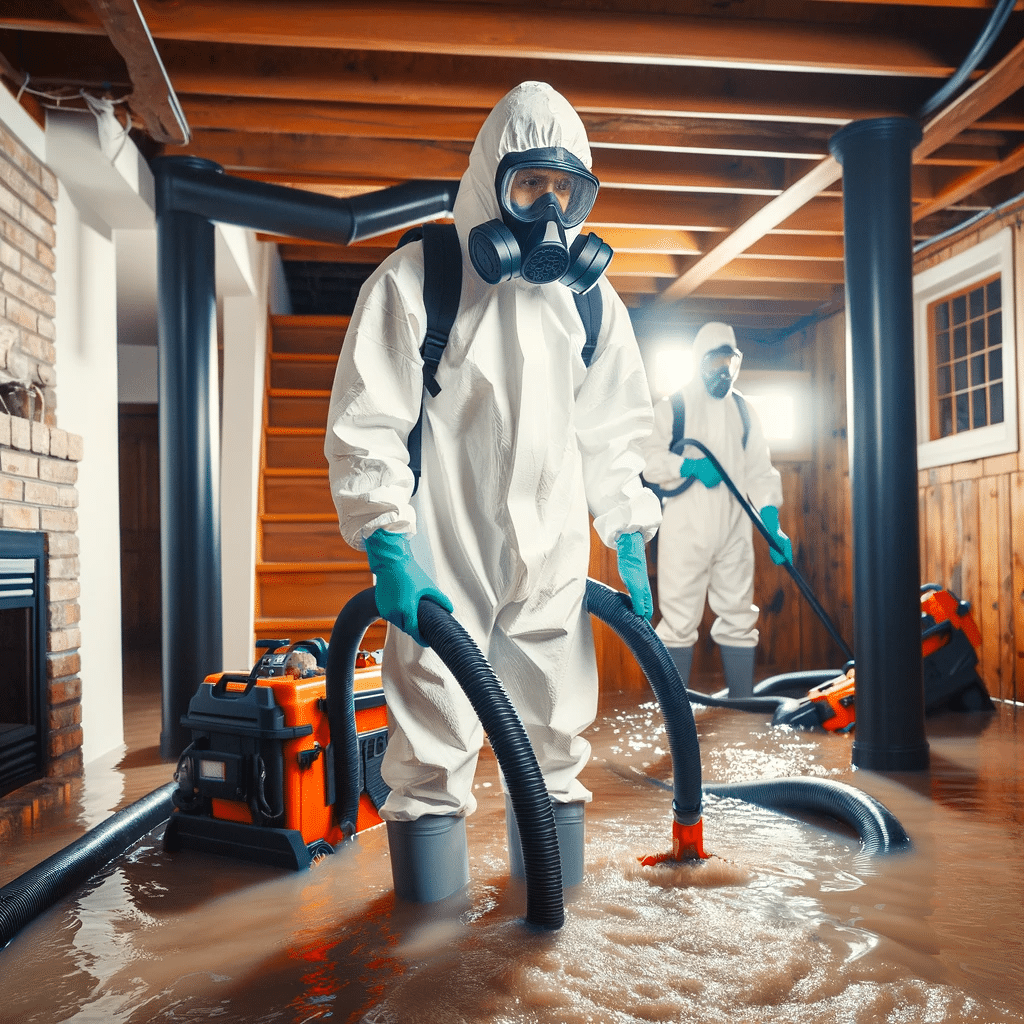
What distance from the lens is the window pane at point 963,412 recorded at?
4633 millimetres

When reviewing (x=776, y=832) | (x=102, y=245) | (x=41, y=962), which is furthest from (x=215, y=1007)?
(x=102, y=245)

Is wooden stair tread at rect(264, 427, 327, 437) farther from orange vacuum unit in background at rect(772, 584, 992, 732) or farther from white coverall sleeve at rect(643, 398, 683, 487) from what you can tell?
orange vacuum unit in background at rect(772, 584, 992, 732)

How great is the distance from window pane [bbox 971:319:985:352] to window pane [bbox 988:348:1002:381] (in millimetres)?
99

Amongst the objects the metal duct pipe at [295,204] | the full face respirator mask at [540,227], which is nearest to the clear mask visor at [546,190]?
the full face respirator mask at [540,227]

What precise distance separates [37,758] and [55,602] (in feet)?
1.57

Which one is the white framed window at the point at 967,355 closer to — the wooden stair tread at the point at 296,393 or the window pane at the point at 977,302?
the window pane at the point at 977,302

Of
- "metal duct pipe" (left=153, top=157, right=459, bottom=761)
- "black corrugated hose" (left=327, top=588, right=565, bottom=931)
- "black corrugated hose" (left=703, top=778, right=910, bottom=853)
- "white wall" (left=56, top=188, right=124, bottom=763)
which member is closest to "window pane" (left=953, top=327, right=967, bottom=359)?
"black corrugated hose" (left=703, top=778, right=910, bottom=853)

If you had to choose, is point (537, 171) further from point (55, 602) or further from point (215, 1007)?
point (55, 602)

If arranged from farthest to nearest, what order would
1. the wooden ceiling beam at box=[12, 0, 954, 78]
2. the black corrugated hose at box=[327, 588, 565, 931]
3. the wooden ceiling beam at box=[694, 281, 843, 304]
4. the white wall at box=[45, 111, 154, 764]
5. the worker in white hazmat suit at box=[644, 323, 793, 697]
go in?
the wooden ceiling beam at box=[694, 281, 843, 304] < the worker in white hazmat suit at box=[644, 323, 793, 697] < the white wall at box=[45, 111, 154, 764] < the wooden ceiling beam at box=[12, 0, 954, 78] < the black corrugated hose at box=[327, 588, 565, 931]

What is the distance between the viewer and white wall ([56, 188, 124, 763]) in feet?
10.2

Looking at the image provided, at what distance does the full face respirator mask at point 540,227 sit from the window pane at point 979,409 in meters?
3.58

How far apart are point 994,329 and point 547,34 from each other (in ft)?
9.44

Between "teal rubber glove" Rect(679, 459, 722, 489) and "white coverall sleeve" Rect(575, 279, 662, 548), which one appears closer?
"white coverall sleeve" Rect(575, 279, 662, 548)

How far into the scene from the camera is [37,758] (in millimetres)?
2791
